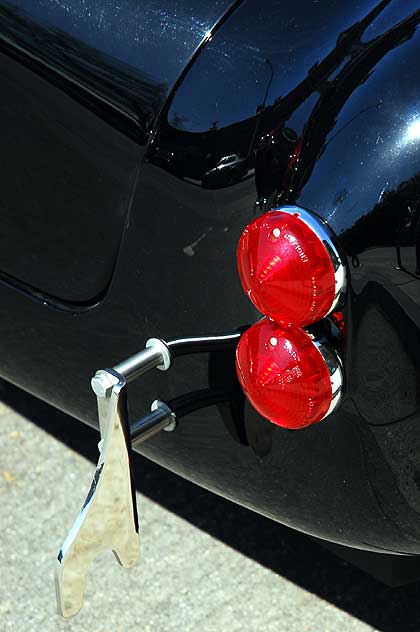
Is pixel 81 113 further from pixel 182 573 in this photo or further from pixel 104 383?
pixel 182 573

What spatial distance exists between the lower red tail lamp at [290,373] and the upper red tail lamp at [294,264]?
5cm

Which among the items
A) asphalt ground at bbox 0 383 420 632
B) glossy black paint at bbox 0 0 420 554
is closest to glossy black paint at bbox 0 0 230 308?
glossy black paint at bbox 0 0 420 554

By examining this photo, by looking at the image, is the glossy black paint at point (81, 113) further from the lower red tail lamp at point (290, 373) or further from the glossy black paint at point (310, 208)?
the lower red tail lamp at point (290, 373)

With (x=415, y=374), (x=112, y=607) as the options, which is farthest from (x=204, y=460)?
(x=112, y=607)

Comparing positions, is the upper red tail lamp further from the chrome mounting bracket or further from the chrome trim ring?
the chrome mounting bracket

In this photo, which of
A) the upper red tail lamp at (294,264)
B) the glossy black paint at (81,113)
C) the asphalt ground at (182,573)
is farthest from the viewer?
the asphalt ground at (182,573)

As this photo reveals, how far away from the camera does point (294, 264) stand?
1.59 meters

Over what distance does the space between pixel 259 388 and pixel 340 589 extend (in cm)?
98

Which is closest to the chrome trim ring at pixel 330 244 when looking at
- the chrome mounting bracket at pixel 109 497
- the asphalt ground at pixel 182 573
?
the chrome mounting bracket at pixel 109 497

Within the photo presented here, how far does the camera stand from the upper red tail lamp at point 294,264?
1.59 metres

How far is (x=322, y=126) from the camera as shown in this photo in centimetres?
164

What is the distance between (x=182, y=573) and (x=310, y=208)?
1239mm

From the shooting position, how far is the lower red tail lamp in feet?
5.43

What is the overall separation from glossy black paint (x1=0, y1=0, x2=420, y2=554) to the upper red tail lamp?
28 millimetres
